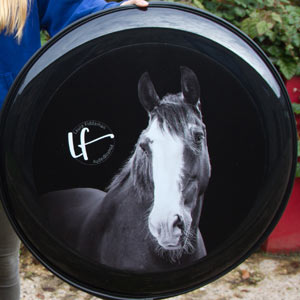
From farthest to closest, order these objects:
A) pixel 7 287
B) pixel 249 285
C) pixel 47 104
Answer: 1. pixel 249 285
2. pixel 7 287
3. pixel 47 104

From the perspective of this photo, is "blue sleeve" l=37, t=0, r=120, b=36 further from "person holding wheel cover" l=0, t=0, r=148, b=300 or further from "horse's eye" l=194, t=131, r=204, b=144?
"horse's eye" l=194, t=131, r=204, b=144

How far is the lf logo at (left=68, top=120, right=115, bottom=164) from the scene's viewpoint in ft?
4.80

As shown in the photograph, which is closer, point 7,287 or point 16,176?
point 16,176

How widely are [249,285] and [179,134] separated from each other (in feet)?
5.82

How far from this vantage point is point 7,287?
6.80ft

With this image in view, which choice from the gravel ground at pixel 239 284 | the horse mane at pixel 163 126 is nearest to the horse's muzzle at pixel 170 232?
the horse mane at pixel 163 126

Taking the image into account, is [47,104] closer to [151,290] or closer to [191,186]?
[191,186]

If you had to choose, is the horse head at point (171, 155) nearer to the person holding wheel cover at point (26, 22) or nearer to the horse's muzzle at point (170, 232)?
the horse's muzzle at point (170, 232)

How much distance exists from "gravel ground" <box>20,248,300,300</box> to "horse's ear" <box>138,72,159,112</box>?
1643 mm

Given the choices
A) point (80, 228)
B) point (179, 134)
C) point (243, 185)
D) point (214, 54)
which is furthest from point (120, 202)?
point (214, 54)

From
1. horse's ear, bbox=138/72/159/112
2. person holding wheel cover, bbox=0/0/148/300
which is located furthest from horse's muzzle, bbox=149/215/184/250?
person holding wheel cover, bbox=0/0/148/300

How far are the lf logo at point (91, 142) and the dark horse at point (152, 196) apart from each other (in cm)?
8

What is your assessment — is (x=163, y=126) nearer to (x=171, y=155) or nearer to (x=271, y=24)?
(x=171, y=155)

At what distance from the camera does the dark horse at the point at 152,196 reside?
149cm
